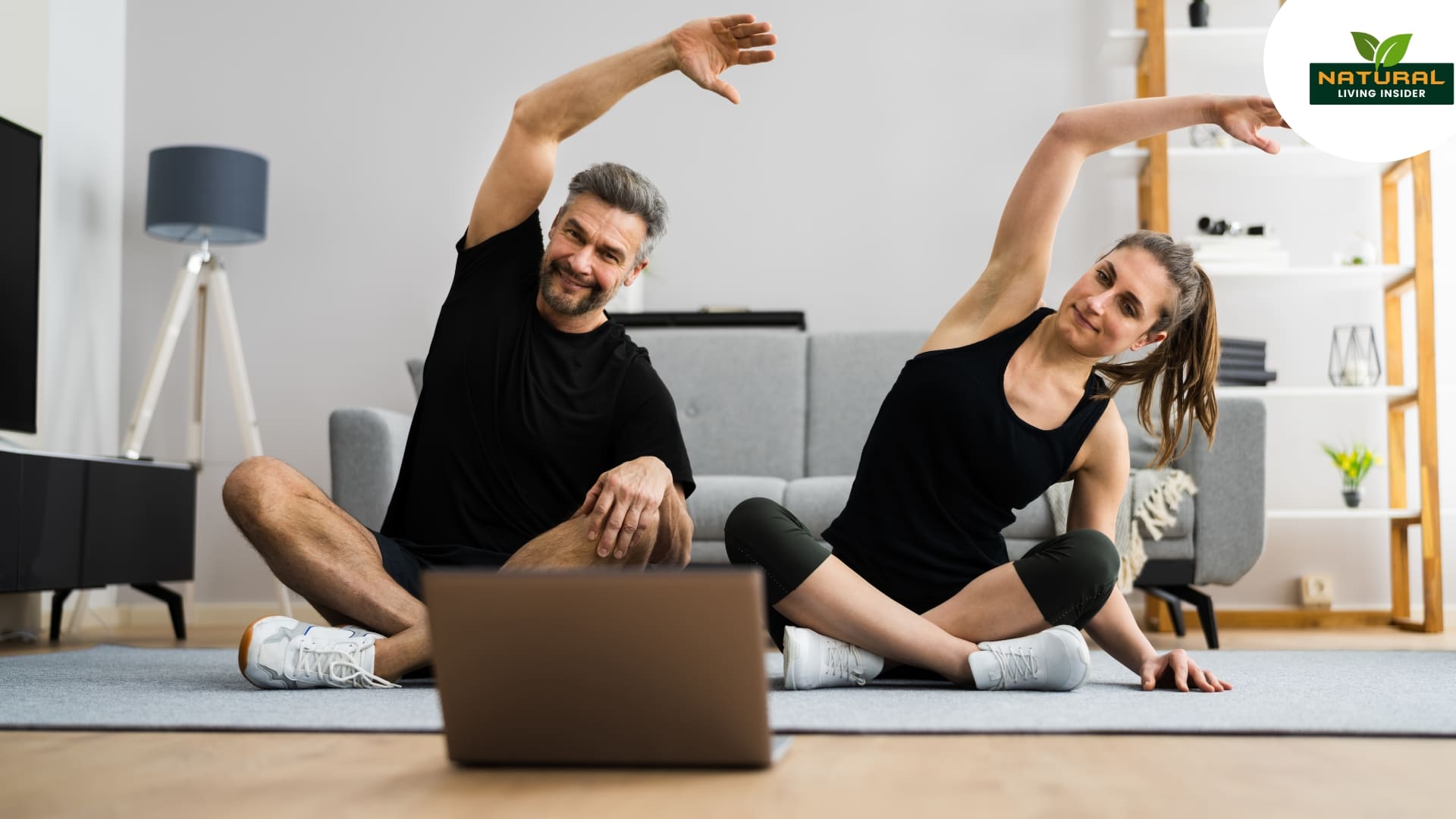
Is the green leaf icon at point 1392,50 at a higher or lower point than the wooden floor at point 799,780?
higher

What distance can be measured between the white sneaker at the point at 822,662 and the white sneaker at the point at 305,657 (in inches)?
21.8

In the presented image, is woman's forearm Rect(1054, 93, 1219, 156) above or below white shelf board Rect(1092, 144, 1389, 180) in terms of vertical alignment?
below

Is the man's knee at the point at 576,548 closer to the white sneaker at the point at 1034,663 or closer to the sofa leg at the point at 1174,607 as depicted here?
the white sneaker at the point at 1034,663

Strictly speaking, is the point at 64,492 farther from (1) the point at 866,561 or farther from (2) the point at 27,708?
(1) the point at 866,561

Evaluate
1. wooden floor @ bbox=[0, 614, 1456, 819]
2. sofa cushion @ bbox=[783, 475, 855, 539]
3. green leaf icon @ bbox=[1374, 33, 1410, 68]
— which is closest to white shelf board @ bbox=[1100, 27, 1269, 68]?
green leaf icon @ bbox=[1374, 33, 1410, 68]

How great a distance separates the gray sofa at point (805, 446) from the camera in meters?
2.88

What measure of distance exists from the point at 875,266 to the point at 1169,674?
2.53 meters

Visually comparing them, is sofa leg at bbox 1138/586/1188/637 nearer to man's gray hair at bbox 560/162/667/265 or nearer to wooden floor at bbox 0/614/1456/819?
man's gray hair at bbox 560/162/667/265

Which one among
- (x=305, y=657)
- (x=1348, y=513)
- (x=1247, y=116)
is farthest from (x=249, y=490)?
(x=1348, y=513)

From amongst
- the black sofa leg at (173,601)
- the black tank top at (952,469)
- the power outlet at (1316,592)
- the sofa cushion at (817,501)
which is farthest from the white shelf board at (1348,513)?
the black sofa leg at (173,601)

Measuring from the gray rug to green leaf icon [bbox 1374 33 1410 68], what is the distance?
6.04ft

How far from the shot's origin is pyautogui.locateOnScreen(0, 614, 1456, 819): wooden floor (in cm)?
88

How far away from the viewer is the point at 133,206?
426cm

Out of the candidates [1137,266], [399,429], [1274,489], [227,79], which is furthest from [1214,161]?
[227,79]
